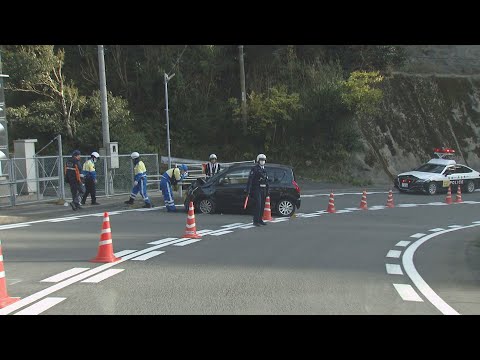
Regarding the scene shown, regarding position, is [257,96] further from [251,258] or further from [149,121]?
[251,258]

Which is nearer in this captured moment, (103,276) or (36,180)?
(103,276)

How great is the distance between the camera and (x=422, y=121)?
4422 cm

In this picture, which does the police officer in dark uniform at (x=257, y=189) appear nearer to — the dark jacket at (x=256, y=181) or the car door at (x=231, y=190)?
the dark jacket at (x=256, y=181)

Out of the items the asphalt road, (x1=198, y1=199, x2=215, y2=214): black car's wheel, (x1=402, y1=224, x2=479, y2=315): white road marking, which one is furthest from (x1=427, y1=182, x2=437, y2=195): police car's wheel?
(x1=402, y1=224, x2=479, y2=315): white road marking

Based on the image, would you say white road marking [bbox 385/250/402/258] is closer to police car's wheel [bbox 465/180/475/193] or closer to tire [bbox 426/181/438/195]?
tire [bbox 426/181/438/195]

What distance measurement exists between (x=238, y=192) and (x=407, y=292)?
11392 mm

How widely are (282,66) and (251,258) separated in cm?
3036

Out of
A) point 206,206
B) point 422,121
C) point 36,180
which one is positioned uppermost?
point 422,121

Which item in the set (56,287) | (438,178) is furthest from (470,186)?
(56,287)

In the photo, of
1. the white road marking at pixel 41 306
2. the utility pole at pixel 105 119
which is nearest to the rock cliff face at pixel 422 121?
the utility pole at pixel 105 119

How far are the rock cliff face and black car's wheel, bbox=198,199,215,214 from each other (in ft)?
64.1

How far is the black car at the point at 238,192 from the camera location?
1933 cm

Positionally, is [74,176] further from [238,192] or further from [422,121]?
[422,121]

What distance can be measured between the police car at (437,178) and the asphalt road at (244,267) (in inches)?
454
